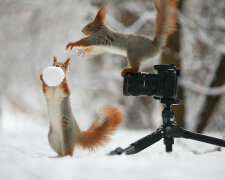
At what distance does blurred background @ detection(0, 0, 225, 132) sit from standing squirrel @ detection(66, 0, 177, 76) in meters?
0.67

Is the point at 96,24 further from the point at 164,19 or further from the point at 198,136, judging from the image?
the point at 198,136

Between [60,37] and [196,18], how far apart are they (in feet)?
2.78

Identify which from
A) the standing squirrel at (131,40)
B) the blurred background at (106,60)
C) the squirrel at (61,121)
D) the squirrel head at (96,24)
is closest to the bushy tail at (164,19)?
the standing squirrel at (131,40)

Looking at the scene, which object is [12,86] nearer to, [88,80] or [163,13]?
[88,80]

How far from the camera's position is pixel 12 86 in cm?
180

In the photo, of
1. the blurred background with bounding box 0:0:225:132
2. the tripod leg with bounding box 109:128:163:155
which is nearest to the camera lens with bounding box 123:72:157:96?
the tripod leg with bounding box 109:128:163:155

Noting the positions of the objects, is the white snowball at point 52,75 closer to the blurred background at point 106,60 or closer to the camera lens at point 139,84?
the camera lens at point 139,84

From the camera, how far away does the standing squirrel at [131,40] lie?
2.17 ft

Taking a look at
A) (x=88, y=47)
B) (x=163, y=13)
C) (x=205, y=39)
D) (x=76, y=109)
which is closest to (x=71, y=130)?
(x=88, y=47)

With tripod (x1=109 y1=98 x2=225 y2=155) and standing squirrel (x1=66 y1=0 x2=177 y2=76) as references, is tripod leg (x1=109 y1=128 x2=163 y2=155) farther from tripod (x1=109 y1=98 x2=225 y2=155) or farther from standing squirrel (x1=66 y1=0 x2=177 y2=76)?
standing squirrel (x1=66 y1=0 x2=177 y2=76)

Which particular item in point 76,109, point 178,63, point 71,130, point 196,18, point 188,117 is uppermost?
point 196,18

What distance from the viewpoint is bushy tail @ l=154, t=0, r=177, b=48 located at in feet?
2.26

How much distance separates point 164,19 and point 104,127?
1.08ft

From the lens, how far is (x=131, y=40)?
26.5 inches
